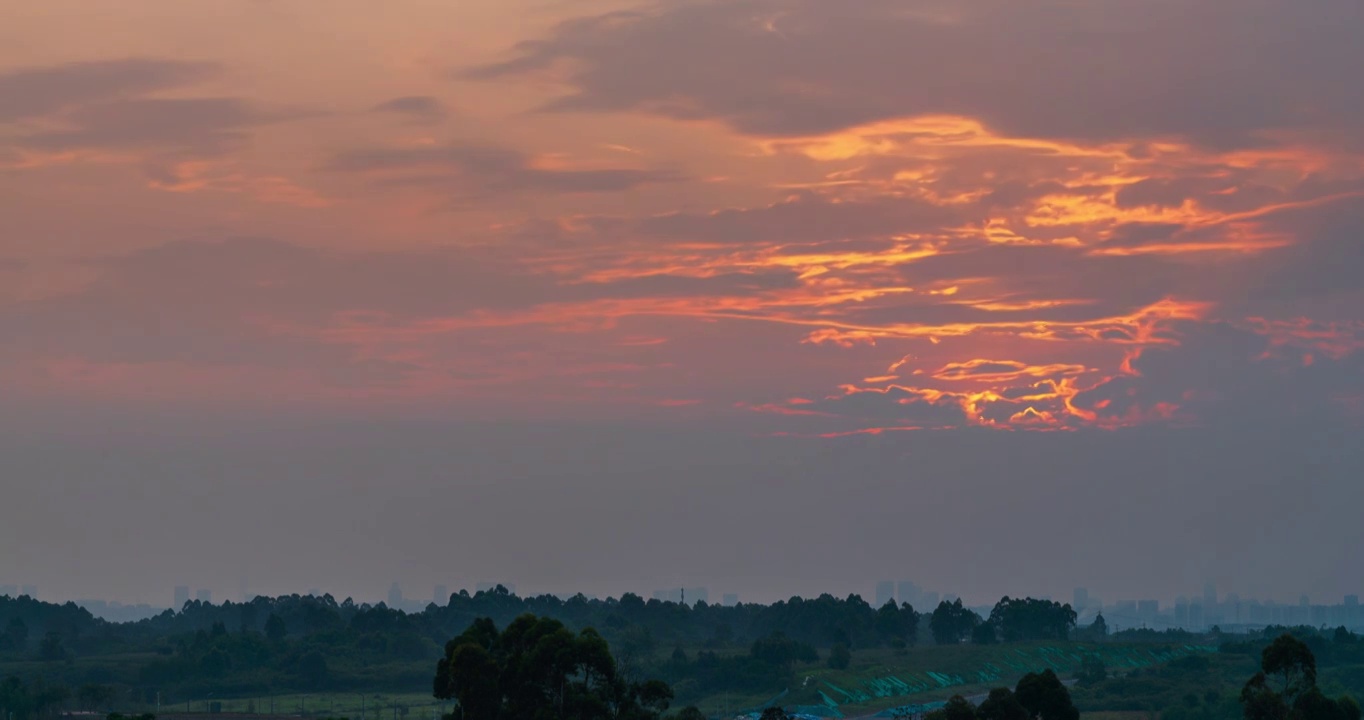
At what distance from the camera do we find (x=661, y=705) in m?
101

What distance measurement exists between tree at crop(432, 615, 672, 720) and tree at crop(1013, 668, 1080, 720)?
25.7 m

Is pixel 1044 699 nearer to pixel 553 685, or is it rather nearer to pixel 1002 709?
pixel 1002 709

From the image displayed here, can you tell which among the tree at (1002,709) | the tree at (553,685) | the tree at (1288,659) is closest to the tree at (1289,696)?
the tree at (1288,659)

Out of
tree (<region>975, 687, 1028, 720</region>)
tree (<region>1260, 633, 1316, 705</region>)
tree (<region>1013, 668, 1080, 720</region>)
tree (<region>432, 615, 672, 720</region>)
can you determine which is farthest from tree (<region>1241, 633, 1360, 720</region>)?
tree (<region>432, 615, 672, 720</region>)

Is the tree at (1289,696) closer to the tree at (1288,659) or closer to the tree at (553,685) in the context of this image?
the tree at (1288,659)

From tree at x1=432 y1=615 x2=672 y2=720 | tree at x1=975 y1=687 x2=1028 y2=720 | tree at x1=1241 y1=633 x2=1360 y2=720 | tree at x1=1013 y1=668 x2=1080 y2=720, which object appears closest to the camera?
tree at x1=1241 y1=633 x2=1360 y2=720

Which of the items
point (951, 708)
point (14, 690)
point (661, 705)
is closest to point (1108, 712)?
point (951, 708)

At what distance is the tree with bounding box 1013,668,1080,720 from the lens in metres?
107

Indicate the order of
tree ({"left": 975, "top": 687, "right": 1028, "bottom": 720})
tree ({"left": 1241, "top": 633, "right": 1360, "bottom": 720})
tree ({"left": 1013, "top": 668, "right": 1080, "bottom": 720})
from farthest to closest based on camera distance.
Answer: tree ({"left": 1013, "top": 668, "right": 1080, "bottom": 720}), tree ({"left": 975, "top": 687, "right": 1028, "bottom": 720}), tree ({"left": 1241, "top": 633, "right": 1360, "bottom": 720})

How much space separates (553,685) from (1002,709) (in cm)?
3000

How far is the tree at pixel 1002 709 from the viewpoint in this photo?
104m

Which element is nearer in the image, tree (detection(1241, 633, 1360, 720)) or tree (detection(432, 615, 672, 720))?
tree (detection(1241, 633, 1360, 720))

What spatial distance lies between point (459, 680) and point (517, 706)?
14.3 ft

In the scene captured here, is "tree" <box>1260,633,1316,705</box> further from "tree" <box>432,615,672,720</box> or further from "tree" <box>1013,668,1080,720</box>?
"tree" <box>432,615,672,720</box>
